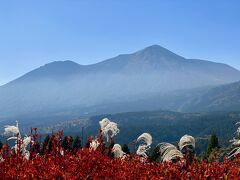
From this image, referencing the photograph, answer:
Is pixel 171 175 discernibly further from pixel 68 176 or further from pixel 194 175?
pixel 68 176

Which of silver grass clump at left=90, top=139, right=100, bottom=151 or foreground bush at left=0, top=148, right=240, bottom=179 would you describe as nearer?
foreground bush at left=0, top=148, right=240, bottom=179

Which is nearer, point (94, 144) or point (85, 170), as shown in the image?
point (85, 170)

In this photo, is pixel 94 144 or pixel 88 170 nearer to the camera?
pixel 88 170

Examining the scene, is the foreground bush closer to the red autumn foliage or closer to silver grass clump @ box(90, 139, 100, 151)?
the red autumn foliage

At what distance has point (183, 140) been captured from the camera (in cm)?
1380

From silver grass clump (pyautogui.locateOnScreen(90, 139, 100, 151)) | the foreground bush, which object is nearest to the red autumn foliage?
the foreground bush

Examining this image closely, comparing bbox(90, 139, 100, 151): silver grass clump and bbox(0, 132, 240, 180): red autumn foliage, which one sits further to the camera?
bbox(90, 139, 100, 151): silver grass clump

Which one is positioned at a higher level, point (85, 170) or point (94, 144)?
point (85, 170)

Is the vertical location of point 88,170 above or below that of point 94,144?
above

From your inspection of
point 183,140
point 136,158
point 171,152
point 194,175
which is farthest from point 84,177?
point 183,140

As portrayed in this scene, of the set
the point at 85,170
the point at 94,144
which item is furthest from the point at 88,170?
the point at 94,144

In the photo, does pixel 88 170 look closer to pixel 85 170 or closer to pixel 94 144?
pixel 85 170

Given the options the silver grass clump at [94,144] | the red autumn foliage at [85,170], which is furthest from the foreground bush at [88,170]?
the silver grass clump at [94,144]

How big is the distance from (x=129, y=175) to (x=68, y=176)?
127 centimetres
